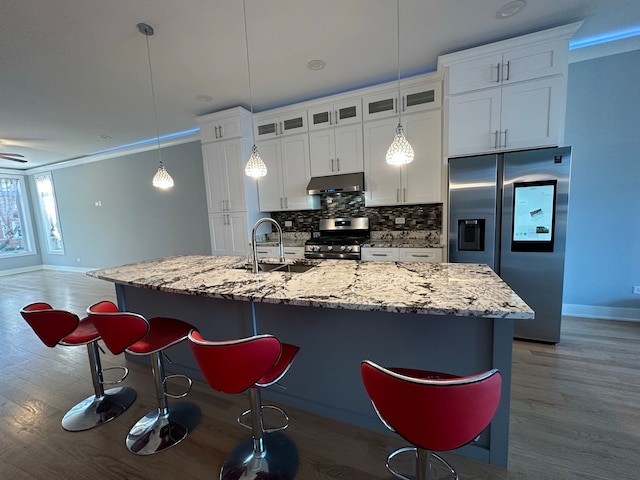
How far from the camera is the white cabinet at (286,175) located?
3.82 metres

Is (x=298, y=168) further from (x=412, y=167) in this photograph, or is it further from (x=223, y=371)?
(x=223, y=371)

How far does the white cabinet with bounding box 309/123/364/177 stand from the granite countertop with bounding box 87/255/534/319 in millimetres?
1898

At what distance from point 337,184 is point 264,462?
2.90 m

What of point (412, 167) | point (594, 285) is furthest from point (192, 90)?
point (594, 285)

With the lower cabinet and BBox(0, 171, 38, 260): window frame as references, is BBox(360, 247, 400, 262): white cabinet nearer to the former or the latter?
the lower cabinet

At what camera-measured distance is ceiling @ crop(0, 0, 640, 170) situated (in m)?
2.01

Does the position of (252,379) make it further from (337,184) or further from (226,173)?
(226,173)

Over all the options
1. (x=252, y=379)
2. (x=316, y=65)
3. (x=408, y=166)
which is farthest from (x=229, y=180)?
(x=252, y=379)

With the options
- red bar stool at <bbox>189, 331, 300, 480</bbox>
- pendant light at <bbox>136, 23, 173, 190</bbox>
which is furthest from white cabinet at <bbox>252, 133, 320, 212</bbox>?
red bar stool at <bbox>189, 331, 300, 480</bbox>

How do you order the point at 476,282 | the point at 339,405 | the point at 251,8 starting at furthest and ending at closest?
the point at 251,8 < the point at 339,405 < the point at 476,282

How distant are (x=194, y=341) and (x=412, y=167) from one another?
9.87ft

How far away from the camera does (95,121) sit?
13.4 feet

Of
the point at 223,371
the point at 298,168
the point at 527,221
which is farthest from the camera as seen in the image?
the point at 298,168

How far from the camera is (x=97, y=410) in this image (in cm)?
190
